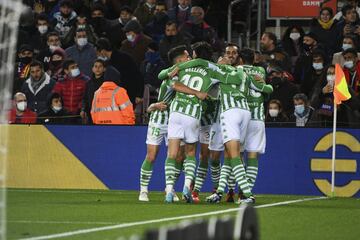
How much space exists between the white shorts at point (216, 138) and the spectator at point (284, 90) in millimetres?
4251

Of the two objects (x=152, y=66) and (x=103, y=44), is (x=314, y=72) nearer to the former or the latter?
(x=152, y=66)

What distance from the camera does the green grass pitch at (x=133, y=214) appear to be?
38.1 ft

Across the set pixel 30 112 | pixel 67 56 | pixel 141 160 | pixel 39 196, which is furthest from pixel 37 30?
pixel 39 196

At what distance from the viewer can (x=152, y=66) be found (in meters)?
22.4

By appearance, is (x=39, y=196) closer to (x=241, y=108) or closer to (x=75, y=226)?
(x=241, y=108)

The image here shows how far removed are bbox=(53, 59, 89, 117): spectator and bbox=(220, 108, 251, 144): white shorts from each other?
6242mm

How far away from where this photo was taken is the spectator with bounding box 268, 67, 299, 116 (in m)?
20.5

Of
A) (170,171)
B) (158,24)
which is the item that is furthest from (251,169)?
(158,24)

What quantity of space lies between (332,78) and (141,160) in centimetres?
377

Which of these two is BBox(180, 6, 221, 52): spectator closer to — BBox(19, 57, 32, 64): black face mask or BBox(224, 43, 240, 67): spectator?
BBox(19, 57, 32, 64): black face mask

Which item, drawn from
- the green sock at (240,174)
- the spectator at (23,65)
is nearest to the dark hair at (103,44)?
the spectator at (23,65)

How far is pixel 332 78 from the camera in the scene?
20359 mm

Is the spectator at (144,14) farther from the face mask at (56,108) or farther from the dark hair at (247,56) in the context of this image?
the dark hair at (247,56)

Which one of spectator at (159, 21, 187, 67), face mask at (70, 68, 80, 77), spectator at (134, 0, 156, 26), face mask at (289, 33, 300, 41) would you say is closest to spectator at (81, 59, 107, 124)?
face mask at (70, 68, 80, 77)
